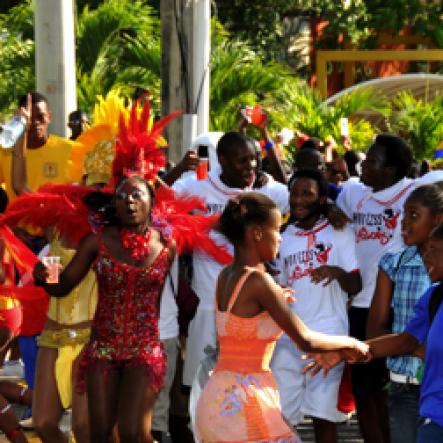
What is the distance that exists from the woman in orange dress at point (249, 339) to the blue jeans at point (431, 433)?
713 millimetres

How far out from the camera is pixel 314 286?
756 cm

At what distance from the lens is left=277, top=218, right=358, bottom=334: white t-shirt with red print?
756cm

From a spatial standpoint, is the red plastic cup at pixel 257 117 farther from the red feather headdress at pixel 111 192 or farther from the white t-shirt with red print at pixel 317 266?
the red feather headdress at pixel 111 192

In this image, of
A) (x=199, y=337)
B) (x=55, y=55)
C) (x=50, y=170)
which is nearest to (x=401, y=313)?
(x=199, y=337)

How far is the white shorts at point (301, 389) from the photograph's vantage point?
7.42 meters

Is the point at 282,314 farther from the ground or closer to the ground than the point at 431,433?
farther from the ground

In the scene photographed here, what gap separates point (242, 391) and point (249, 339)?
23 cm

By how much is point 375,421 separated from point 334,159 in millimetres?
3771

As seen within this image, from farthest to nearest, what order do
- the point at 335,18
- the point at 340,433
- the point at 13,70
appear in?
the point at 335,18 → the point at 13,70 → the point at 340,433

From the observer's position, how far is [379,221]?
8062 mm

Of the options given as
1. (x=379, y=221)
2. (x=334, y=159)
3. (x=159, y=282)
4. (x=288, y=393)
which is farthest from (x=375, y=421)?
(x=334, y=159)

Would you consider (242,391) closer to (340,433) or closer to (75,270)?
(75,270)

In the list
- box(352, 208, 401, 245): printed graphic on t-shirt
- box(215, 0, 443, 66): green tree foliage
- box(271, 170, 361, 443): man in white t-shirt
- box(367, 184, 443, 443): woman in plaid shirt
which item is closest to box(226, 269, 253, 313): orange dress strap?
box(367, 184, 443, 443): woman in plaid shirt

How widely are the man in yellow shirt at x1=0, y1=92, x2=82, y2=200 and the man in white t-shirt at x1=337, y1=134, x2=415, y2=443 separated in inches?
86.6
